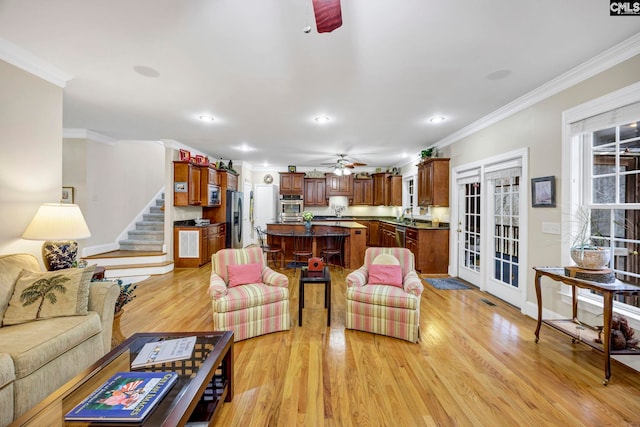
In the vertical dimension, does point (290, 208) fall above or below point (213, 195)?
below

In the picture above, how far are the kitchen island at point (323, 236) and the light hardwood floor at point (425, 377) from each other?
8.20 feet

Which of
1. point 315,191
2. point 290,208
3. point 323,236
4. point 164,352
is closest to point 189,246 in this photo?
point 323,236

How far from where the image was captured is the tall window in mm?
2398

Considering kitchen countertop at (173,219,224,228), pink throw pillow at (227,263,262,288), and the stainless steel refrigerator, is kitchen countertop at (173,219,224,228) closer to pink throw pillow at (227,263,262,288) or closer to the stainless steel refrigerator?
the stainless steel refrigerator

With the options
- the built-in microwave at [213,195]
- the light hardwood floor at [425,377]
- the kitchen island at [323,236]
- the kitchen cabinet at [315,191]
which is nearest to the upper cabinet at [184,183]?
the built-in microwave at [213,195]

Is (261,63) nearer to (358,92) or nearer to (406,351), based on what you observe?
(358,92)

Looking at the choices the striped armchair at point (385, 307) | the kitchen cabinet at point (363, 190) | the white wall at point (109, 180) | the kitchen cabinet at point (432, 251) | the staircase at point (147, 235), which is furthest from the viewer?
the kitchen cabinet at point (363, 190)

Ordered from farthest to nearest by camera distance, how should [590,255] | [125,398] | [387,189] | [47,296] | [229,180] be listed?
[387,189]
[229,180]
[590,255]
[47,296]
[125,398]

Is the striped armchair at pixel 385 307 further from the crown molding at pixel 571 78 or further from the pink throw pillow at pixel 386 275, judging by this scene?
the crown molding at pixel 571 78

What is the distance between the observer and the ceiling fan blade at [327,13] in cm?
137

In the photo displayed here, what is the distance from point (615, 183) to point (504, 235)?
159 centimetres

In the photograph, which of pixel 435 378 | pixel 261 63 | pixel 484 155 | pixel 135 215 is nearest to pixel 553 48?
pixel 484 155

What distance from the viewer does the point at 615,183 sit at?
8.42ft

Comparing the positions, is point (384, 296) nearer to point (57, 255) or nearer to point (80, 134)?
point (57, 255)
